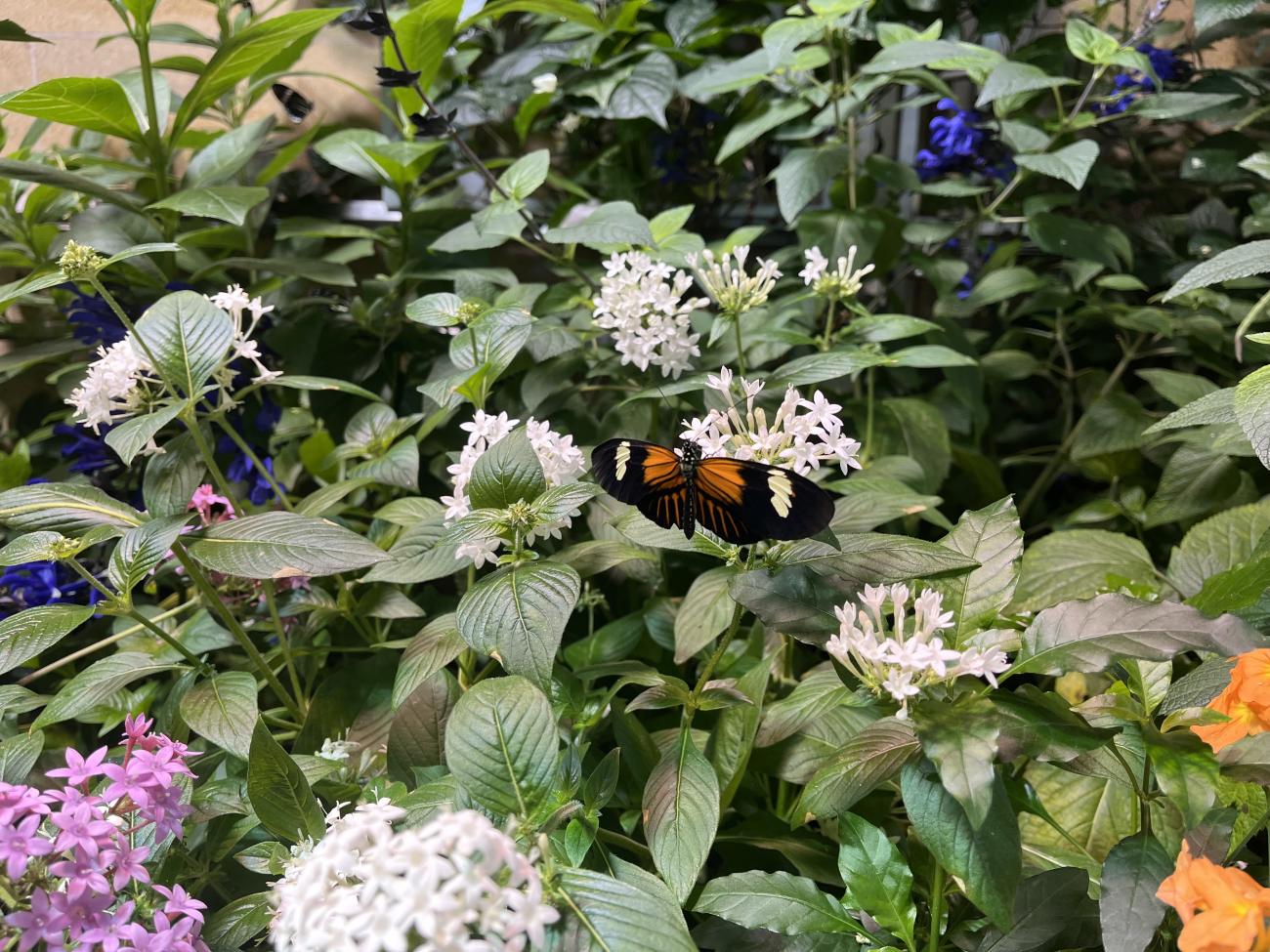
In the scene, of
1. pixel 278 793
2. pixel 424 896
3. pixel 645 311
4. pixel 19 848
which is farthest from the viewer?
pixel 645 311

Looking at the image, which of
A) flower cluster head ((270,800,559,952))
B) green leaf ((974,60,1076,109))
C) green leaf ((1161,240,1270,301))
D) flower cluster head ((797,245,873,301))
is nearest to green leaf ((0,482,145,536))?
flower cluster head ((270,800,559,952))

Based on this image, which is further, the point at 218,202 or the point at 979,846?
the point at 218,202

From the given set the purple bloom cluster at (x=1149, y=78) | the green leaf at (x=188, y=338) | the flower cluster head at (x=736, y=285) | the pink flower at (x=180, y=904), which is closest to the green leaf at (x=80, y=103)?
the green leaf at (x=188, y=338)

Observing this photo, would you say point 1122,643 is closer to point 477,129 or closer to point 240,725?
point 240,725

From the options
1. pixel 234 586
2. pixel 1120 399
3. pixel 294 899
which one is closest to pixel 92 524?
pixel 234 586

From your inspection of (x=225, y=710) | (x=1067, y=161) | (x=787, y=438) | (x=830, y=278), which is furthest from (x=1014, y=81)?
(x=225, y=710)

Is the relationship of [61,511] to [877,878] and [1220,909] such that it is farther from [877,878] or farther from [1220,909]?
[1220,909]

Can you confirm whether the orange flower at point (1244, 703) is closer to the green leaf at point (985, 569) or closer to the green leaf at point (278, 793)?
the green leaf at point (985, 569)
